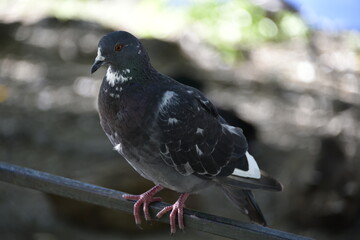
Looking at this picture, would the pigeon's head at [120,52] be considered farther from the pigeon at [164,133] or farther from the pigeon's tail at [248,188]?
the pigeon's tail at [248,188]

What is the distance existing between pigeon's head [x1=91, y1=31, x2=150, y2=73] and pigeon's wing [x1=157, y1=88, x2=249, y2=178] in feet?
0.92

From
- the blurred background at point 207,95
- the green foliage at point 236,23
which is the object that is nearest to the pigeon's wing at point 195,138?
the blurred background at point 207,95

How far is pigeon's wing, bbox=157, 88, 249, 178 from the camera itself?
3596 mm

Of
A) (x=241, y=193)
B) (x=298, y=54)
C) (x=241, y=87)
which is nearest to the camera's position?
(x=241, y=193)

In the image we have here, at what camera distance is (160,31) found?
9.34 metres

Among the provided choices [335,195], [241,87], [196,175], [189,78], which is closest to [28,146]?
[189,78]

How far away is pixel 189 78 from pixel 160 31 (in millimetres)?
1669

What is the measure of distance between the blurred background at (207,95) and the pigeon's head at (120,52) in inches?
117

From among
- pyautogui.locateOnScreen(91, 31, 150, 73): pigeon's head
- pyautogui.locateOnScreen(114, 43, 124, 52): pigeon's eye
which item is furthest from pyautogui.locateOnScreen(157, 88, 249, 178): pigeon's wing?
pyautogui.locateOnScreen(114, 43, 124, 52): pigeon's eye

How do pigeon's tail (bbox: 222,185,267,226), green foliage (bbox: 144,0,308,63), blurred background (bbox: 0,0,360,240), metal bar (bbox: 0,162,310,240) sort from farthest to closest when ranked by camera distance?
green foliage (bbox: 144,0,308,63) < blurred background (bbox: 0,0,360,240) < pigeon's tail (bbox: 222,185,267,226) < metal bar (bbox: 0,162,310,240)

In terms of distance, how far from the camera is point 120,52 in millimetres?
3598

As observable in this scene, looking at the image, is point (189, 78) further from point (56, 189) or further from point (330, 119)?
point (56, 189)

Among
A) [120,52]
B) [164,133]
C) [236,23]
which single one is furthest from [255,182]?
[236,23]

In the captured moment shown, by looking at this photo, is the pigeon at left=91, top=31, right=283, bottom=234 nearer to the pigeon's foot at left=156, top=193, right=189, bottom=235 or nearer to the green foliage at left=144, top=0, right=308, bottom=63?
the pigeon's foot at left=156, top=193, right=189, bottom=235
